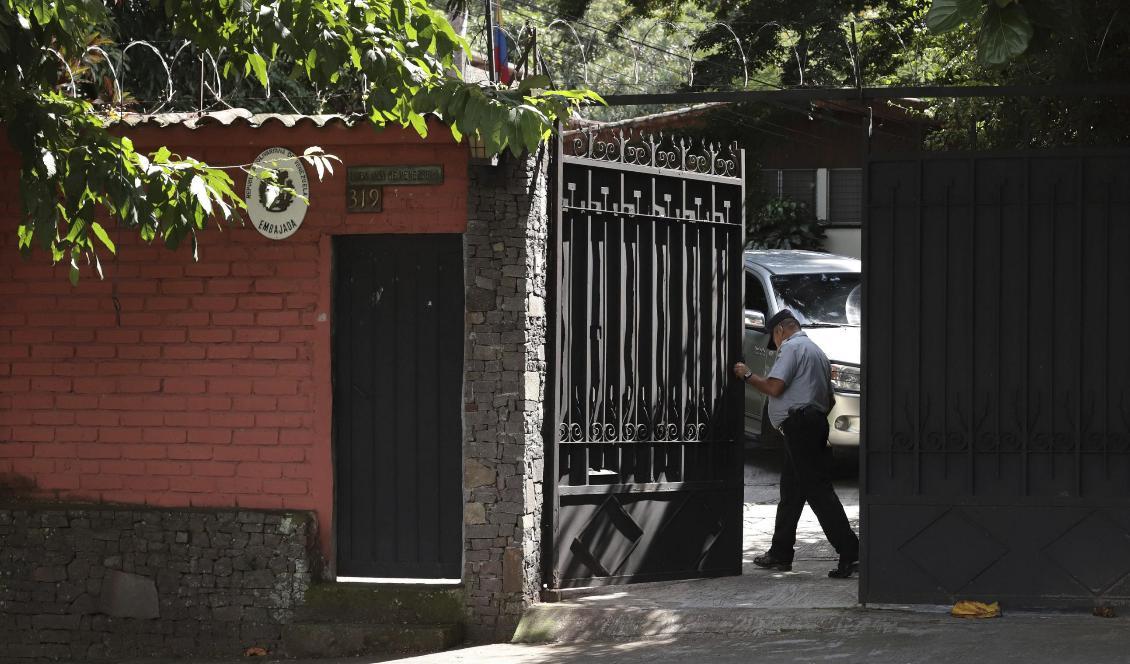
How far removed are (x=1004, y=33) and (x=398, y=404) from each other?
3911 mm

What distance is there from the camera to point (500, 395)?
7391mm

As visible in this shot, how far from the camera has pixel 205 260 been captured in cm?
786

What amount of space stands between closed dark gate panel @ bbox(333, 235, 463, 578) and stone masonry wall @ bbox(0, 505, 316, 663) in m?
0.36

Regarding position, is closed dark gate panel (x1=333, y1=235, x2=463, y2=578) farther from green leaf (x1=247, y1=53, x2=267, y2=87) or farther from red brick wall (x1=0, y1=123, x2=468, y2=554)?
green leaf (x1=247, y1=53, x2=267, y2=87)

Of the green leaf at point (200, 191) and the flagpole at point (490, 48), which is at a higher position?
the flagpole at point (490, 48)

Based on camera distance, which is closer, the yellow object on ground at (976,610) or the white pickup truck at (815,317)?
the yellow object on ground at (976,610)

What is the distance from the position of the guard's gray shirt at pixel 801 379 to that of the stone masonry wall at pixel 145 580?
2.90 m

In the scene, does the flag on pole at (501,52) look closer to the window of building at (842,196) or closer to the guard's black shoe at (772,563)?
the guard's black shoe at (772,563)

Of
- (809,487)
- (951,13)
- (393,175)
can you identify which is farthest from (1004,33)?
(809,487)

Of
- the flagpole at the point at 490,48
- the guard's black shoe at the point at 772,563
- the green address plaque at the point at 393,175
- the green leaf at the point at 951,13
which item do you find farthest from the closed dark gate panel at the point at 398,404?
the green leaf at the point at 951,13

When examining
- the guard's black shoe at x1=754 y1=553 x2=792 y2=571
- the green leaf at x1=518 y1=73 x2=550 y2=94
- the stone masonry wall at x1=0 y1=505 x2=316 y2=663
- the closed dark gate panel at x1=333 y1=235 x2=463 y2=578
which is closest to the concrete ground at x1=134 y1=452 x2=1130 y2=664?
the guard's black shoe at x1=754 y1=553 x2=792 y2=571

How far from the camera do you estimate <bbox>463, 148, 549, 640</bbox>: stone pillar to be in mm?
7375

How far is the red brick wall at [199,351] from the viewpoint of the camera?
7.64 m

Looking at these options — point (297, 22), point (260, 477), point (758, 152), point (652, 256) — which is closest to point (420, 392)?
point (260, 477)
